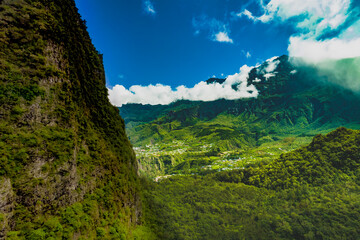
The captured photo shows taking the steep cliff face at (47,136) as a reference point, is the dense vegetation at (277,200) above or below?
below

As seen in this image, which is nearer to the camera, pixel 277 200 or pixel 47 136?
pixel 47 136

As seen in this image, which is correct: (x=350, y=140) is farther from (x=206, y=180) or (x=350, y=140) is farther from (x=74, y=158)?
(x=74, y=158)

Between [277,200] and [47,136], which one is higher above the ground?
[47,136]

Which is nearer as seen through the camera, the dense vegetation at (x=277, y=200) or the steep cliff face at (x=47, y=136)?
the steep cliff face at (x=47, y=136)

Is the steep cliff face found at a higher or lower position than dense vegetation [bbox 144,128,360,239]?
higher

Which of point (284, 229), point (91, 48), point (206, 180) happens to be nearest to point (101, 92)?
point (91, 48)
